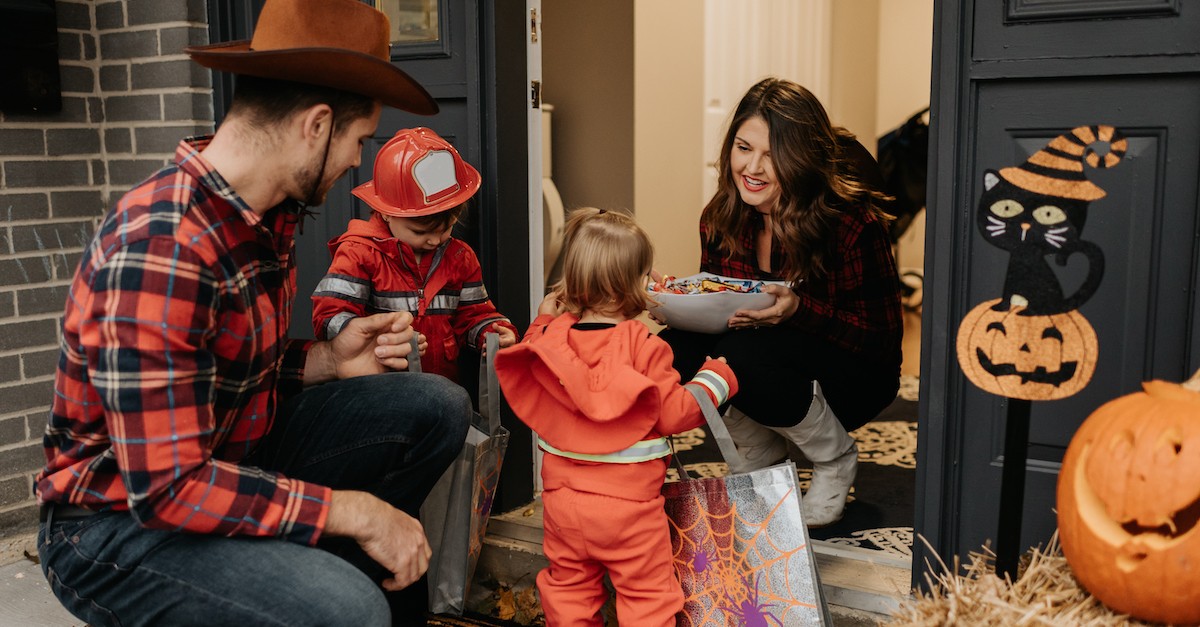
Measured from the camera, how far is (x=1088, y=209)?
6.70ft

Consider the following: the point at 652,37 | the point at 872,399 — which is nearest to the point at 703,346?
the point at 872,399

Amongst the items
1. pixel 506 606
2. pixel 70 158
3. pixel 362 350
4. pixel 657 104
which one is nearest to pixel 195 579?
pixel 362 350

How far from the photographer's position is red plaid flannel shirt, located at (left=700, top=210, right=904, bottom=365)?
286 cm

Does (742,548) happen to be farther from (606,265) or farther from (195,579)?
(195,579)

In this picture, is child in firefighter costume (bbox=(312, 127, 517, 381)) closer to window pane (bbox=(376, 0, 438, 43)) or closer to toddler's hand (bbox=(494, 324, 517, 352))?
toddler's hand (bbox=(494, 324, 517, 352))

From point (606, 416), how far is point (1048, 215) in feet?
2.97

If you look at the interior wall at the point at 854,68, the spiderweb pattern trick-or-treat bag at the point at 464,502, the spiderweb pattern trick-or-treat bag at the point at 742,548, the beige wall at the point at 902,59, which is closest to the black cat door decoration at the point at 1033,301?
the spiderweb pattern trick-or-treat bag at the point at 742,548

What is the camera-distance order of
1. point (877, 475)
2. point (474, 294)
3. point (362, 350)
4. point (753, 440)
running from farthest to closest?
1. point (877, 475)
2. point (753, 440)
3. point (474, 294)
4. point (362, 350)

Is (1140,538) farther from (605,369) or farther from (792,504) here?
(605,369)

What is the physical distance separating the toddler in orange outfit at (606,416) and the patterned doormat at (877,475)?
2.71 ft

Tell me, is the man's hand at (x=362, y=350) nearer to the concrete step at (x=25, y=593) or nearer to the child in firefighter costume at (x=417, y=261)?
the child in firefighter costume at (x=417, y=261)

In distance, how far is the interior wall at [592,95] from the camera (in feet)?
14.3

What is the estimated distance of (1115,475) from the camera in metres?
1.65

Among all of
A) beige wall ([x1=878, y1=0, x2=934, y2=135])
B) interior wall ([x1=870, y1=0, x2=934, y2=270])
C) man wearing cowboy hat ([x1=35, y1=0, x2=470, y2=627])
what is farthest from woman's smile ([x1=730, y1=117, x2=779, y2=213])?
beige wall ([x1=878, y1=0, x2=934, y2=135])
